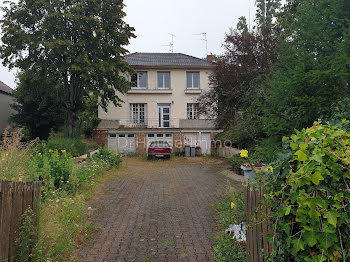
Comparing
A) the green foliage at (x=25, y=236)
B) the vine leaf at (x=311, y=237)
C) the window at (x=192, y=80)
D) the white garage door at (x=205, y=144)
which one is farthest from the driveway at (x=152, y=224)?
the window at (x=192, y=80)

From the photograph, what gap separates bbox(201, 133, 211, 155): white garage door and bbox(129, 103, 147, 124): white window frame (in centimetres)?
597

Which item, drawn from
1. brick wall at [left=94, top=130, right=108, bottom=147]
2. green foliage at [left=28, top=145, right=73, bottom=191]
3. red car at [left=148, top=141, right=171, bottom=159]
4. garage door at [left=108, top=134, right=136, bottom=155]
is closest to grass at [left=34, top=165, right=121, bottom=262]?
green foliage at [left=28, top=145, right=73, bottom=191]

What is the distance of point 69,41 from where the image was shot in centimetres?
1742

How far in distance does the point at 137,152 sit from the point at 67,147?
27.5 feet

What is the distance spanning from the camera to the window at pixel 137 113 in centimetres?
2448

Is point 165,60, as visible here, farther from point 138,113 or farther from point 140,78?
point 138,113

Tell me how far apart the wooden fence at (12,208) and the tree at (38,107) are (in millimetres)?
17302

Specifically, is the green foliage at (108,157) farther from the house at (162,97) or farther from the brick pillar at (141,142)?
the house at (162,97)

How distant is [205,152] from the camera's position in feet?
74.8

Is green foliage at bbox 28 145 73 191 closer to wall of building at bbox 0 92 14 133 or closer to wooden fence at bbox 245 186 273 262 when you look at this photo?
wooden fence at bbox 245 186 273 262

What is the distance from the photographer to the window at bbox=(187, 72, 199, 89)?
81.7 ft

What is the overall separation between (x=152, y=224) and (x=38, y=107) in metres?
19.1

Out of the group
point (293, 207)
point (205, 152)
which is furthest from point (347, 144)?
point (205, 152)

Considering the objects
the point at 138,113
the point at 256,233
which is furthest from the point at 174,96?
the point at 256,233
